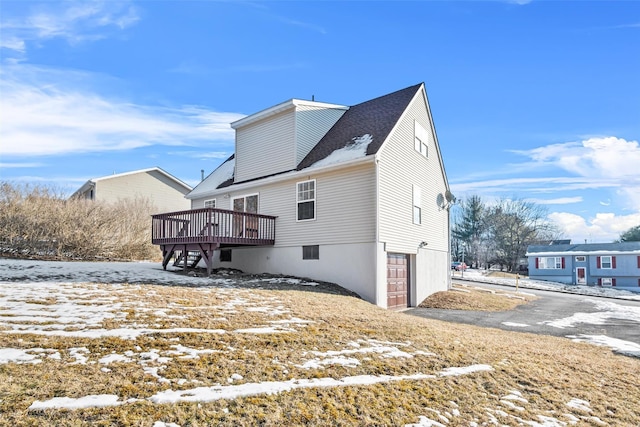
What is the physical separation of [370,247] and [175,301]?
6468 millimetres

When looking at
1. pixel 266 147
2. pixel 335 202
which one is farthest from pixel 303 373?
pixel 266 147

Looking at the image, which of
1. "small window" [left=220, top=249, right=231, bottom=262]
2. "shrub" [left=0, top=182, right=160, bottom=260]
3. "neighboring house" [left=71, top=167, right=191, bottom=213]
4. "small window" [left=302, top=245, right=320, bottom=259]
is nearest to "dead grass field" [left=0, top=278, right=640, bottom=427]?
"small window" [left=302, top=245, right=320, bottom=259]

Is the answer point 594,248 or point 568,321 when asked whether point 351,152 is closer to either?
point 568,321

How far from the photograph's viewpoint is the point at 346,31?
12828 mm

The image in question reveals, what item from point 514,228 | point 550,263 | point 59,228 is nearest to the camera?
point 59,228

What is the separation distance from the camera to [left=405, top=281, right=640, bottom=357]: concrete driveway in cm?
1023

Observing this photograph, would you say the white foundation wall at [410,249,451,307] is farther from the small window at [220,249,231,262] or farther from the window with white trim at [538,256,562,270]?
the window with white trim at [538,256,562,270]

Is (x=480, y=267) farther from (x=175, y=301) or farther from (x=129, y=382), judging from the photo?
(x=129, y=382)

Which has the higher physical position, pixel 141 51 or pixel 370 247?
pixel 141 51

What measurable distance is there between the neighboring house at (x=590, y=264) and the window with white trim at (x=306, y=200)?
3170 centimetres

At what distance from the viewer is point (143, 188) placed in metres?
32.7

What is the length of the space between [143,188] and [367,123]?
23063 mm

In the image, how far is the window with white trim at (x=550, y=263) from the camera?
38.1 metres

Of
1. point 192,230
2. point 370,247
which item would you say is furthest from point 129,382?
point 192,230
